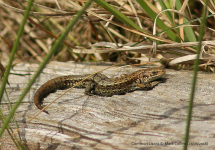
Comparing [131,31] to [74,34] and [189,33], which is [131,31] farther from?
[74,34]

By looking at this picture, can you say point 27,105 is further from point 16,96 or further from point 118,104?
point 118,104

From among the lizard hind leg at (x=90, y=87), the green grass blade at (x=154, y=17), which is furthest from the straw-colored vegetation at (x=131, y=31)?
the lizard hind leg at (x=90, y=87)

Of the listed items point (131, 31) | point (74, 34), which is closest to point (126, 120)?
point (131, 31)

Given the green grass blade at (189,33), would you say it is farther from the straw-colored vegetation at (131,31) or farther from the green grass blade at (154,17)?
the green grass blade at (154,17)

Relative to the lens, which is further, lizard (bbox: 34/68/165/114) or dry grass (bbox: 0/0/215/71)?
dry grass (bbox: 0/0/215/71)

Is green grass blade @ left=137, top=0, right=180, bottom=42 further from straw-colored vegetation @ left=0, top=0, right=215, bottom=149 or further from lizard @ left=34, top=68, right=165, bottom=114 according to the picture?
lizard @ left=34, top=68, right=165, bottom=114

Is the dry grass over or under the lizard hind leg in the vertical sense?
over

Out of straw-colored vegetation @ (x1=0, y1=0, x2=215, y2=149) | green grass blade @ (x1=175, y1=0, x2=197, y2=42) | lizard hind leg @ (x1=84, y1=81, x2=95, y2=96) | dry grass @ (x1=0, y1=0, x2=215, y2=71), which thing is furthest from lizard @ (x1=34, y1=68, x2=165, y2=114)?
green grass blade @ (x1=175, y1=0, x2=197, y2=42)

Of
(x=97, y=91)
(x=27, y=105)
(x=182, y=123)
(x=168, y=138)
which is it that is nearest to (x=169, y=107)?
(x=182, y=123)
